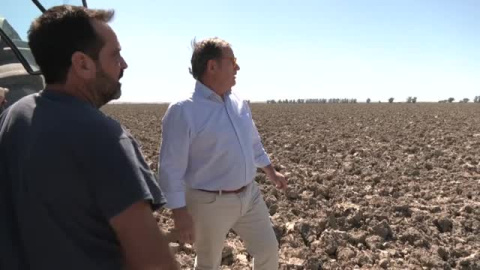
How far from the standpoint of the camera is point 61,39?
135 centimetres

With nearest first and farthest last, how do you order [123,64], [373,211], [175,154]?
[123,64] → [175,154] → [373,211]

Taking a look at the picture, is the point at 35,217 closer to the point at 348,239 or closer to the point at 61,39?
the point at 61,39

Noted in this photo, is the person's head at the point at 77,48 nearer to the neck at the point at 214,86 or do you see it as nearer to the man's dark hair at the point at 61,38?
the man's dark hair at the point at 61,38

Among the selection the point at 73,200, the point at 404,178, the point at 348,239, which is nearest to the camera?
the point at 73,200

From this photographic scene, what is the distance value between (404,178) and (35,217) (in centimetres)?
758

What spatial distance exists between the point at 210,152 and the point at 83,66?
1.47m

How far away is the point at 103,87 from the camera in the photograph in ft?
4.81

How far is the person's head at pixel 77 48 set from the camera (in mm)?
1352

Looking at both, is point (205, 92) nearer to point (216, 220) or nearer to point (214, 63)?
point (214, 63)

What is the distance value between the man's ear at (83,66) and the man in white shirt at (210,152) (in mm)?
1302

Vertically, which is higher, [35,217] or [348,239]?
[35,217]

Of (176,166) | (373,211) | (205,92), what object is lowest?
(373,211)

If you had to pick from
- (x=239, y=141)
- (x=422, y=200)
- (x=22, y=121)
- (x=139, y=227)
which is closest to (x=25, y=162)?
(x=22, y=121)

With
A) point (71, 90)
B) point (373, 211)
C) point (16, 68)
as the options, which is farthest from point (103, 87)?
point (373, 211)
